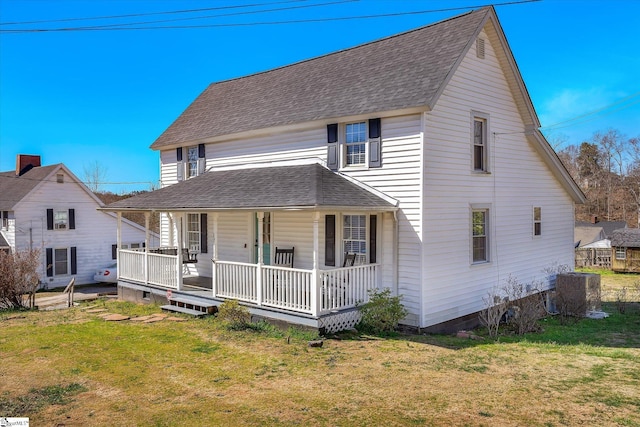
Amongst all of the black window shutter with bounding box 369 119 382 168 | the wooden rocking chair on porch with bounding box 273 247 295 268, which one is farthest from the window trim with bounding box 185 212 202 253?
the black window shutter with bounding box 369 119 382 168

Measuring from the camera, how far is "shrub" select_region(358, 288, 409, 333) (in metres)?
11.1

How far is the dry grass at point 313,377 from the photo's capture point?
642 centimetres

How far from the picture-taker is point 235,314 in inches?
456

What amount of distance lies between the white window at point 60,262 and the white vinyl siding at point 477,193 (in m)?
25.3

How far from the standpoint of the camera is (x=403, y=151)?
460 inches

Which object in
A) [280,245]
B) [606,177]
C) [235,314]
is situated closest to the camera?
[235,314]

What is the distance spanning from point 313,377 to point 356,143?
675 cm

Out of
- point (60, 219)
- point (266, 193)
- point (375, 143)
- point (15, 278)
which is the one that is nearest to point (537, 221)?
point (375, 143)

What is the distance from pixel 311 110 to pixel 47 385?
368 inches

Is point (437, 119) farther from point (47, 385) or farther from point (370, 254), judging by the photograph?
point (47, 385)

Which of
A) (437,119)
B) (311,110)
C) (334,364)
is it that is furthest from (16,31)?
(334,364)

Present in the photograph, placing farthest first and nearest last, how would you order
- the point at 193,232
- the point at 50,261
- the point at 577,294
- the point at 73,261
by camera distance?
1. the point at 73,261
2. the point at 50,261
3. the point at 193,232
4. the point at 577,294

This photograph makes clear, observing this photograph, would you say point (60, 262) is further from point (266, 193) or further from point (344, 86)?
point (344, 86)

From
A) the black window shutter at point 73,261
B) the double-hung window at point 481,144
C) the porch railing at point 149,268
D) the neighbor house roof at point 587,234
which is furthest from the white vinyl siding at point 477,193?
the neighbor house roof at point 587,234
